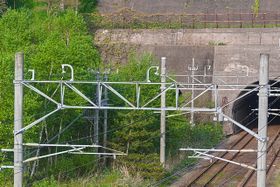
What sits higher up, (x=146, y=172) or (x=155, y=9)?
(x=155, y=9)

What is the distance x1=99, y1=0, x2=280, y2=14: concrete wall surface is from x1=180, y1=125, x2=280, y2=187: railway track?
12159 millimetres

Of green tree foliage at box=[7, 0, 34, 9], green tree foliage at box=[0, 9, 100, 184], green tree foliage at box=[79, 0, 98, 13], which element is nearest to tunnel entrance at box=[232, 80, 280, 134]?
green tree foliage at box=[0, 9, 100, 184]

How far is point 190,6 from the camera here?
42.9 meters

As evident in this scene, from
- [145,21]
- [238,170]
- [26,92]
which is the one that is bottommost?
[238,170]

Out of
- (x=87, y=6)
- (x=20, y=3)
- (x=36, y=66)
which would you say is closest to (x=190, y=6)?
(x=87, y=6)

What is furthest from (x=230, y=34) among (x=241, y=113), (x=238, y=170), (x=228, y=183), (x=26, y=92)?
(x=26, y=92)

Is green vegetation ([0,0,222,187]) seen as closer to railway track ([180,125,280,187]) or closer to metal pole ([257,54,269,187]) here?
railway track ([180,125,280,187])

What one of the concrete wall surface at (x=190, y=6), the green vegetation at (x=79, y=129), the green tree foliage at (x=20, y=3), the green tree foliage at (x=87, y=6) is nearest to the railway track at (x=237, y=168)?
the green vegetation at (x=79, y=129)

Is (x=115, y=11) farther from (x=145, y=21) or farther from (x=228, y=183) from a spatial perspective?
(x=228, y=183)

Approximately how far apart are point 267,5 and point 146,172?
903 inches

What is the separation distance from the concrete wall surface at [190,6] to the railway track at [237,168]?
1216 cm

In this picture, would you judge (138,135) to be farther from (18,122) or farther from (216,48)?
(216,48)

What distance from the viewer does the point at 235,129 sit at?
106 feet

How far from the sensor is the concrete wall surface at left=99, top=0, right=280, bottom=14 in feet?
139
